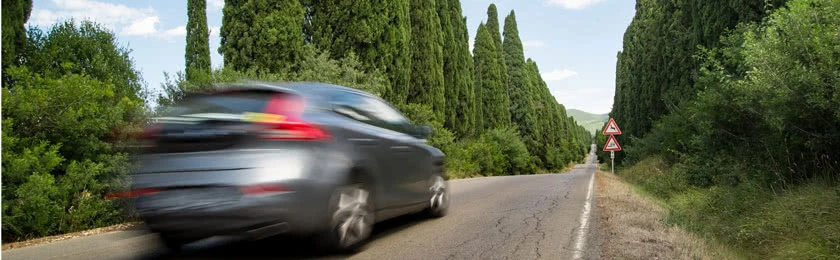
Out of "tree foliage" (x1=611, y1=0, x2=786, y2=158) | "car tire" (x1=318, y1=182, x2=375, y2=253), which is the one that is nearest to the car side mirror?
"car tire" (x1=318, y1=182, x2=375, y2=253)

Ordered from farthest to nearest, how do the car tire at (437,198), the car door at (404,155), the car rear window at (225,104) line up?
the car tire at (437,198) < the car door at (404,155) < the car rear window at (225,104)

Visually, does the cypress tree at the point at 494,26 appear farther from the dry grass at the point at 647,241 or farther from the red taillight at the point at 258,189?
the red taillight at the point at 258,189

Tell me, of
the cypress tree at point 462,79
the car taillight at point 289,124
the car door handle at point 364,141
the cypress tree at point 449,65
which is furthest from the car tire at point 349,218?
the cypress tree at point 462,79

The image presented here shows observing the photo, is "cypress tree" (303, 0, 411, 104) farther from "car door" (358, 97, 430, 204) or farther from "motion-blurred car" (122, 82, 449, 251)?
"motion-blurred car" (122, 82, 449, 251)

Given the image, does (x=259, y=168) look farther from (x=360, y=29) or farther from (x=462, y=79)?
(x=462, y=79)

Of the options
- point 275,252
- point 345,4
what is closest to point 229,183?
point 275,252

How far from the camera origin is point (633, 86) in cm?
3872

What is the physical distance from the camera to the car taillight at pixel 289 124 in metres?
4.95

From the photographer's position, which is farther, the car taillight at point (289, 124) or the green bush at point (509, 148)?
the green bush at point (509, 148)

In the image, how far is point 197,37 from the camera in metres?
31.2

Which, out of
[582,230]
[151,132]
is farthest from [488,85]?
[151,132]

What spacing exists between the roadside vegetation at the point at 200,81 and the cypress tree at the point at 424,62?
0.05 metres

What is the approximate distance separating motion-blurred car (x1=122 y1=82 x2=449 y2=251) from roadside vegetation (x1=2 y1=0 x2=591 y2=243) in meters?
2.10

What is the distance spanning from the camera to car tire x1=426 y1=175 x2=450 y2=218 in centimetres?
788
